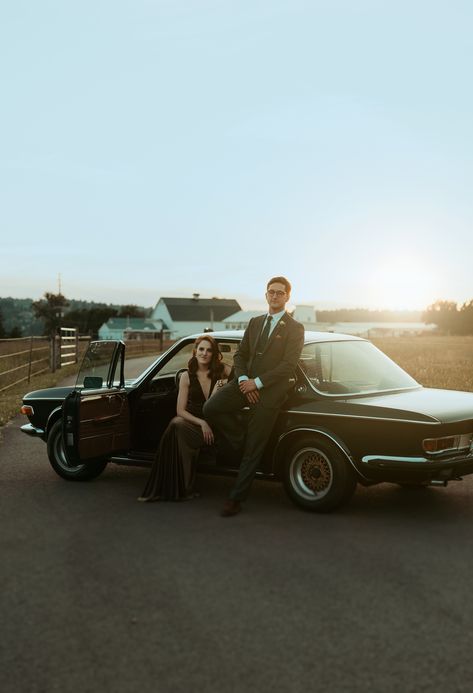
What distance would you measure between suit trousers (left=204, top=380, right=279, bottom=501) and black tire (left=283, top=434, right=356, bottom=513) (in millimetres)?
272

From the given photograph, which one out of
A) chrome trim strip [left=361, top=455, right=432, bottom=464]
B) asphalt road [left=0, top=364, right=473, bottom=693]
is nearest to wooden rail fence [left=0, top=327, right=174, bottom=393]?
asphalt road [left=0, top=364, right=473, bottom=693]

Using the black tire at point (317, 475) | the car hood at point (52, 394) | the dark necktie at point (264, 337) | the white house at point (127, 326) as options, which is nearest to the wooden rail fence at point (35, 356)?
the car hood at point (52, 394)

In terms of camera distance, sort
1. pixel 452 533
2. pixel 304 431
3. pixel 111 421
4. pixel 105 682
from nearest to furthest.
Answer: pixel 105 682 < pixel 452 533 < pixel 304 431 < pixel 111 421

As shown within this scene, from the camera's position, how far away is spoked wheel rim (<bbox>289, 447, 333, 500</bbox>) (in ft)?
20.5

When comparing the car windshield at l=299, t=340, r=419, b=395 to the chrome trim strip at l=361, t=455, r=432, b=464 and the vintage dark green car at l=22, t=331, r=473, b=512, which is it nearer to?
the vintage dark green car at l=22, t=331, r=473, b=512

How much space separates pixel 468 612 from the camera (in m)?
4.07

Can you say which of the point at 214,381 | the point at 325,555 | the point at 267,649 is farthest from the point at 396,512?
the point at 267,649

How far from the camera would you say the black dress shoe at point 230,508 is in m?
6.23

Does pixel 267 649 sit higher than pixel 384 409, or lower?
lower

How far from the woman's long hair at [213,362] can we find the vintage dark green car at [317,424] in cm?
18

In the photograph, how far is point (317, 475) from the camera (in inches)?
249

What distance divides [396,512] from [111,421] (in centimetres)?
272

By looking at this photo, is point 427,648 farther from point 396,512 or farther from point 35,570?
point 396,512

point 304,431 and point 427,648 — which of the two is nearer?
point 427,648
